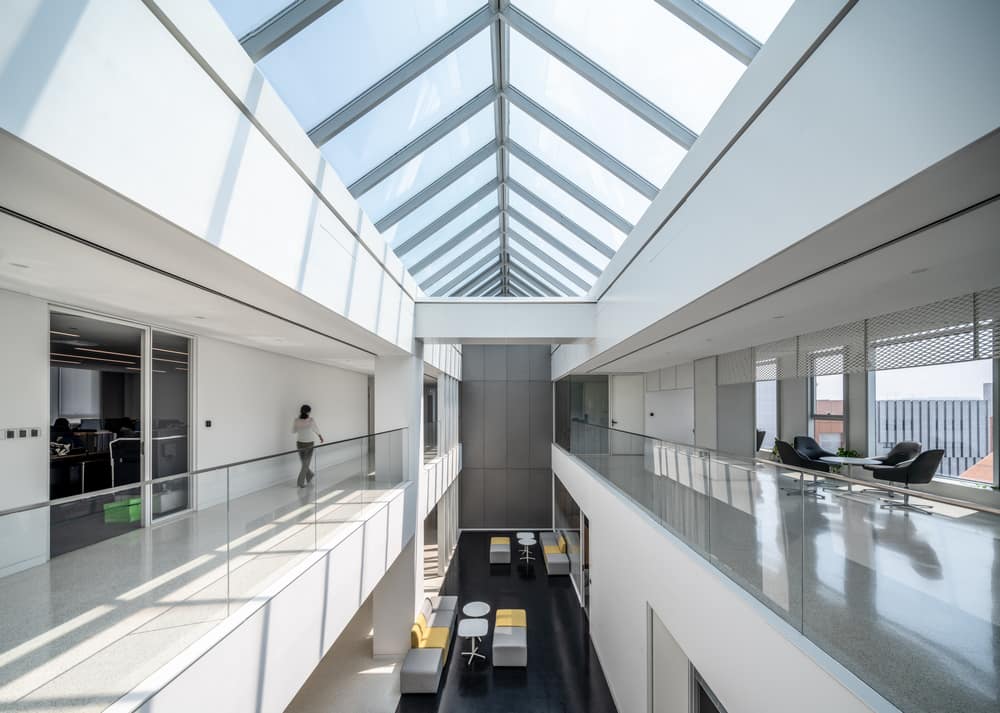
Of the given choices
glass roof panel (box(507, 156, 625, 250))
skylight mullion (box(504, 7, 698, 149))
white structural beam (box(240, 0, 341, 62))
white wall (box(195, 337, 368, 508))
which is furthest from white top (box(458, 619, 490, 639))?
white structural beam (box(240, 0, 341, 62))

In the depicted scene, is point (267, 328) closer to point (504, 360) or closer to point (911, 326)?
point (911, 326)

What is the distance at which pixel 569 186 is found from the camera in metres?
6.23

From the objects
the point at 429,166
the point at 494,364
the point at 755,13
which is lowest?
the point at 494,364

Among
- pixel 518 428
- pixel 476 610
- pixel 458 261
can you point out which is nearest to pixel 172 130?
pixel 458 261

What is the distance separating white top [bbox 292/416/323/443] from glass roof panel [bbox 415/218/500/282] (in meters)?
3.03

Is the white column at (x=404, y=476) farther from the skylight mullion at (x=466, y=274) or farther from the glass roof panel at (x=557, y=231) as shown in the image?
the glass roof panel at (x=557, y=231)

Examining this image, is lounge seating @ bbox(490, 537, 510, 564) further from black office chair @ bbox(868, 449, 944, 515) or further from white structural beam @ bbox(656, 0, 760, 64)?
white structural beam @ bbox(656, 0, 760, 64)

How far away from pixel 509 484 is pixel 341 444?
12721 millimetres

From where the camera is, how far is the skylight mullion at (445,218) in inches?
278

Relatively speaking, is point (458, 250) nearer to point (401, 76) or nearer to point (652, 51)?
point (401, 76)

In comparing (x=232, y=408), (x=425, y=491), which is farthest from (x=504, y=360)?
(x=232, y=408)

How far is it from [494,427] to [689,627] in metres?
12.7

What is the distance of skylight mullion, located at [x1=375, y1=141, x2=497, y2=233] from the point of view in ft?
20.0

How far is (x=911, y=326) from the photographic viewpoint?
447 cm
